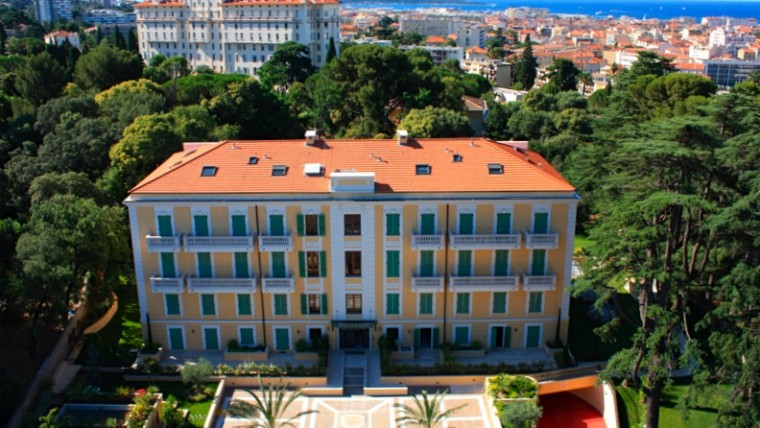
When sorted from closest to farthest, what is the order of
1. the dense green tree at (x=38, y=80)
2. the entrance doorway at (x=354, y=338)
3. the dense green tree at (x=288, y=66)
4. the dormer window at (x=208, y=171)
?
the dormer window at (x=208, y=171)
the entrance doorway at (x=354, y=338)
the dense green tree at (x=38, y=80)
the dense green tree at (x=288, y=66)

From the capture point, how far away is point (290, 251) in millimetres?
38625

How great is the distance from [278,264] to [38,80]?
58.1m

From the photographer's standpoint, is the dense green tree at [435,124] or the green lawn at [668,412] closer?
the green lawn at [668,412]

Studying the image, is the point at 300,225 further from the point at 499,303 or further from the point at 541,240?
the point at 541,240

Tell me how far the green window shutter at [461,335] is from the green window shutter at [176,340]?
55.9 ft

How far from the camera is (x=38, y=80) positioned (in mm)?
80375

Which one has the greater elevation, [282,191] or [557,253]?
[282,191]

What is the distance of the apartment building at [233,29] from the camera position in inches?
6122

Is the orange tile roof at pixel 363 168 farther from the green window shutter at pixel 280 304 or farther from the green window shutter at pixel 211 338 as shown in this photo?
the green window shutter at pixel 211 338

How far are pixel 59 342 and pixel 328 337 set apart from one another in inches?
634

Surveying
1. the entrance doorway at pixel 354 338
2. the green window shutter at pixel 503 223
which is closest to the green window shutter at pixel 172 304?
the entrance doorway at pixel 354 338

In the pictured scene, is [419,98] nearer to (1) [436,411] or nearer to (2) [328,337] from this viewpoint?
→ (2) [328,337]

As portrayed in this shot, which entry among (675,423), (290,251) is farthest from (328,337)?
(675,423)

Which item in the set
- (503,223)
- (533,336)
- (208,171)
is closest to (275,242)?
(208,171)
